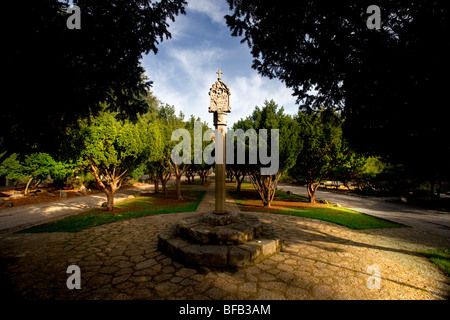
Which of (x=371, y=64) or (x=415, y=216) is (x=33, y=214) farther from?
(x=415, y=216)

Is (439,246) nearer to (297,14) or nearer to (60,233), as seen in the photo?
(297,14)

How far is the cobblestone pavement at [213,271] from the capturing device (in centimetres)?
355

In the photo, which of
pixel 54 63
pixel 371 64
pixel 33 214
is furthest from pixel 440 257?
pixel 33 214

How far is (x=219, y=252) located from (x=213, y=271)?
44 centimetres

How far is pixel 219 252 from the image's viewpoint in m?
4.62

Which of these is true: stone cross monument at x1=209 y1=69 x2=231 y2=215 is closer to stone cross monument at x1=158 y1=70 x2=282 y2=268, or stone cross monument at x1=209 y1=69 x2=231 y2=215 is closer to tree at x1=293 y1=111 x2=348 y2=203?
stone cross monument at x1=158 y1=70 x2=282 y2=268

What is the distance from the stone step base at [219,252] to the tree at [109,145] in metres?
6.68

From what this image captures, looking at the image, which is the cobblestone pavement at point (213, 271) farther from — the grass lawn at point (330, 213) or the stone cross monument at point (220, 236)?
the grass lawn at point (330, 213)

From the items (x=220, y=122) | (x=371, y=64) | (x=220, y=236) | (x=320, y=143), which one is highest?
(x=371, y=64)

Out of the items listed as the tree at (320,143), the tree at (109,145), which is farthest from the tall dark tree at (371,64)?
the tree at (320,143)

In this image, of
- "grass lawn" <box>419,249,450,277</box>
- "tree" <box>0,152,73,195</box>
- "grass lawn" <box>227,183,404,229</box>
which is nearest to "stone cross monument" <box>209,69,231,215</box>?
"grass lawn" <box>419,249,450,277</box>

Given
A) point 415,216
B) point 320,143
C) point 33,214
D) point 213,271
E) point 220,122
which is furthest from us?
point 320,143

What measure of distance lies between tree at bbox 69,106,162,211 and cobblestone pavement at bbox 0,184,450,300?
4880mm
